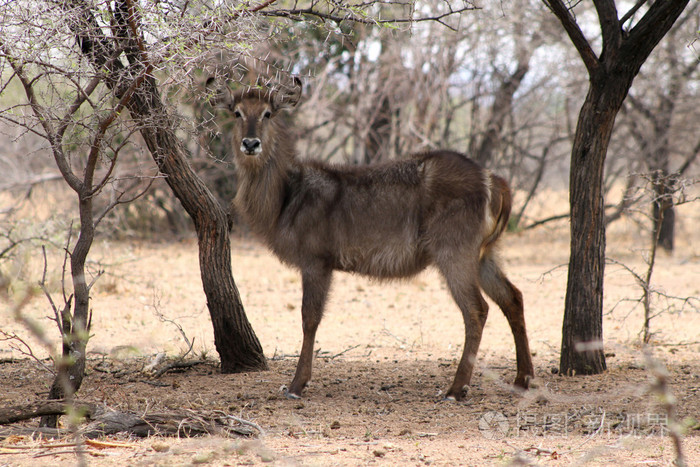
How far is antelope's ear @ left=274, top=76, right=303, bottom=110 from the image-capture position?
5488 mm

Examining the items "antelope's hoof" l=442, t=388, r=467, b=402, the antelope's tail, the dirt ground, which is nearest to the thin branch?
the antelope's tail

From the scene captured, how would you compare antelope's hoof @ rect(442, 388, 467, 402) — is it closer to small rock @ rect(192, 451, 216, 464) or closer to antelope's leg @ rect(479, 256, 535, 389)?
antelope's leg @ rect(479, 256, 535, 389)

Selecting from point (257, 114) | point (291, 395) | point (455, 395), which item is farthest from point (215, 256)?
point (455, 395)

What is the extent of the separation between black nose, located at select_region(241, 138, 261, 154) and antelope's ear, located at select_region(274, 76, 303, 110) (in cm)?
46

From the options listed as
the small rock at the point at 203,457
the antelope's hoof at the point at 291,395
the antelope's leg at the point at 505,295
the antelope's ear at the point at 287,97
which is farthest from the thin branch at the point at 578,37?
the small rock at the point at 203,457

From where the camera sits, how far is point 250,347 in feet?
18.6

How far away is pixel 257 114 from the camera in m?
5.44

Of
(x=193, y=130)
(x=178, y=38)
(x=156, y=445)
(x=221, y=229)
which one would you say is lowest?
(x=156, y=445)

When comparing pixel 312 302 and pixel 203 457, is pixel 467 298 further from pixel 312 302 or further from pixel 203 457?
pixel 203 457

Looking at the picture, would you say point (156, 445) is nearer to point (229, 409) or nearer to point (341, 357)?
point (229, 409)

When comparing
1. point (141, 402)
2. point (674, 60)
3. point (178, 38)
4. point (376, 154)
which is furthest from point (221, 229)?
point (674, 60)

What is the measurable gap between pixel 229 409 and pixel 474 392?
1.81 metres

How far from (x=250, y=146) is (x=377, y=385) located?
2040 mm

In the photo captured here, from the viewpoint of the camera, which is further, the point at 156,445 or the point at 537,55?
the point at 537,55
